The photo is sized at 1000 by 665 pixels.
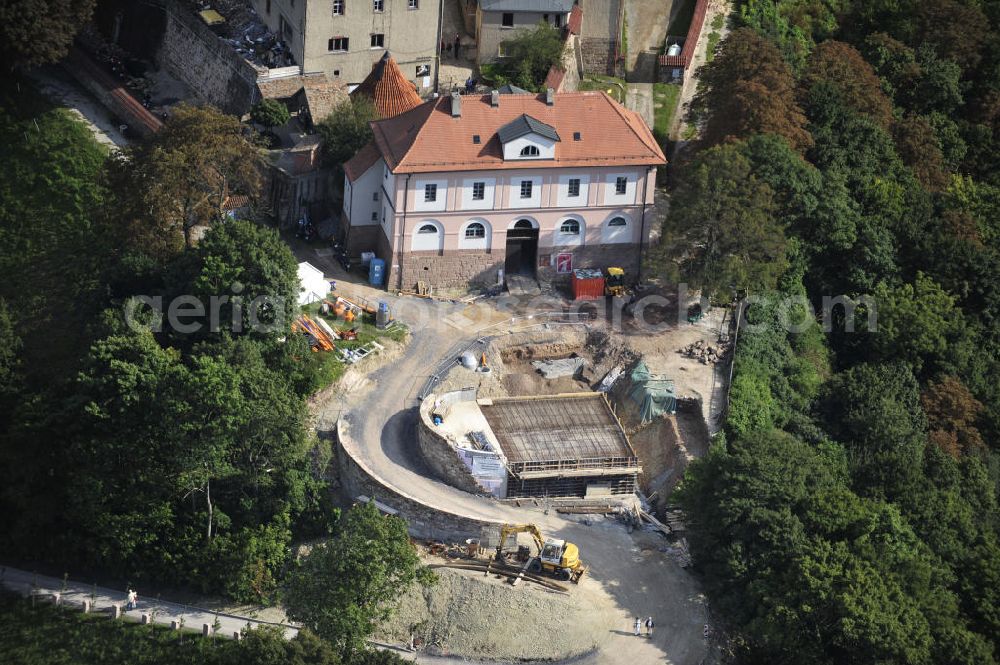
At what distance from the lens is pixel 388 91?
359ft

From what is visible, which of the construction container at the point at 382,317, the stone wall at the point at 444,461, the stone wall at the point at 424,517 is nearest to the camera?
the stone wall at the point at 424,517

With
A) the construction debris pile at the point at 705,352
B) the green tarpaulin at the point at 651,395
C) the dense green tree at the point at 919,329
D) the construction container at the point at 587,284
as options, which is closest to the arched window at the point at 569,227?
the construction container at the point at 587,284

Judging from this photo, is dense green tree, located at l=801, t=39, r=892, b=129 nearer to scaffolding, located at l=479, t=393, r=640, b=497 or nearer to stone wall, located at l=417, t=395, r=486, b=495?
scaffolding, located at l=479, t=393, r=640, b=497

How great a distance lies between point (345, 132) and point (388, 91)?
4764 mm

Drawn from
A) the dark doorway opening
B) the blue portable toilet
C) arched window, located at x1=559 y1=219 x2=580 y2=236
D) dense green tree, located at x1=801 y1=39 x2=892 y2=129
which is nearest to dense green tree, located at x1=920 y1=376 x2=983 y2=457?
arched window, located at x1=559 y1=219 x2=580 y2=236

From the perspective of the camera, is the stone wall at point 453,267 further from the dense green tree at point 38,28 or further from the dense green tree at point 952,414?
the dense green tree at point 38,28

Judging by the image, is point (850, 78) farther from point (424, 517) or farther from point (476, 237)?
point (424, 517)

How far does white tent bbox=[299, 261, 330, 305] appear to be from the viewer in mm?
99062

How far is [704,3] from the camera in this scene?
4899 inches

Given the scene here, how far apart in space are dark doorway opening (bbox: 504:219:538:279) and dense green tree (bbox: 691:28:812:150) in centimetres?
1402

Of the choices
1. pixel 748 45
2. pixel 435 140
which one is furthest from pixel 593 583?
pixel 748 45

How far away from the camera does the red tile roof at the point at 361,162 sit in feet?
337

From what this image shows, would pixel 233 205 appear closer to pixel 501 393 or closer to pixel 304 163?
pixel 304 163

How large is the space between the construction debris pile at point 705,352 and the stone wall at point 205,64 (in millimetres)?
32286
